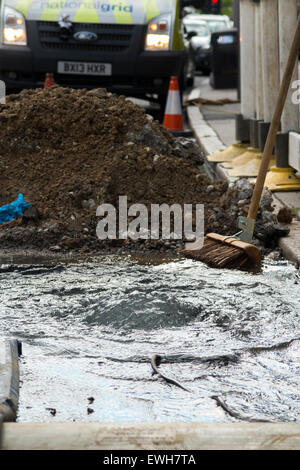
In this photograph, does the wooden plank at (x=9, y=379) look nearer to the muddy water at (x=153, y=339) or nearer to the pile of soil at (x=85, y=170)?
the muddy water at (x=153, y=339)

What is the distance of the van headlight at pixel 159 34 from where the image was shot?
11.9 metres

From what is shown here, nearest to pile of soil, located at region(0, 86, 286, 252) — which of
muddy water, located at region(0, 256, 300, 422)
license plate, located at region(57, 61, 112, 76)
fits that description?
muddy water, located at region(0, 256, 300, 422)

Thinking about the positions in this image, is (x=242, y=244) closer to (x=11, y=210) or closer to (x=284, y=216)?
(x=284, y=216)

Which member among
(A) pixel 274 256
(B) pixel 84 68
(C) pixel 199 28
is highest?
(B) pixel 84 68

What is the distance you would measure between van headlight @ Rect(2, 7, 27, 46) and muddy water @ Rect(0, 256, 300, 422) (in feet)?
21.8

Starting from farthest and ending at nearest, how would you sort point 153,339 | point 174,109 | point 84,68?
point 84,68
point 174,109
point 153,339

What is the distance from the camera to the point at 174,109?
38.1 ft

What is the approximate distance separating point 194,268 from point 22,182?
183 centimetres

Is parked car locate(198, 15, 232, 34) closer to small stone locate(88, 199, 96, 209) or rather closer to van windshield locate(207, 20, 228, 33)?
van windshield locate(207, 20, 228, 33)

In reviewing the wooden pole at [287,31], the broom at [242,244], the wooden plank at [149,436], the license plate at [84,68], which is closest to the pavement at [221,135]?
the broom at [242,244]

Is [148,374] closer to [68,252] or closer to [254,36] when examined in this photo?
[68,252]

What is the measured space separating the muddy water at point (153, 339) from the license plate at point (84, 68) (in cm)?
637

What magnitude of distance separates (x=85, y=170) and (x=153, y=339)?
2873 millimetres

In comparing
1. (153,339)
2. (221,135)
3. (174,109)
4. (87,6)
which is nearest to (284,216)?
(153,339)
